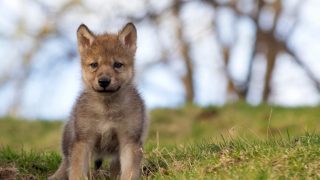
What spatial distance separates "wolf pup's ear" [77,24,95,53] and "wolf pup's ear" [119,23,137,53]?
328 mm

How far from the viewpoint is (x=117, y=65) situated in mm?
7793

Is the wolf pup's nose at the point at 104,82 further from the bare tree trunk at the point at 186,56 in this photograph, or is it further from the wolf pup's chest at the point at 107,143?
the bare tree trunk at the point at 186,56

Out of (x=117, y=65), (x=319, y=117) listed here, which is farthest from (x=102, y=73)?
(x=319, y=117)

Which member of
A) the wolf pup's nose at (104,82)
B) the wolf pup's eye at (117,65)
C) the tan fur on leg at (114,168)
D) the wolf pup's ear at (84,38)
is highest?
the wolf pup's ear at (84,38)

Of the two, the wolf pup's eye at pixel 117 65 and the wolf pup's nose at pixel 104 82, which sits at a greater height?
the wolf pup's eye at pixel 117 65

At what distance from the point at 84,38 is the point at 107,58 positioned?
19.0 inches

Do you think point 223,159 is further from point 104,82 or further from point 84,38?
point 84,38

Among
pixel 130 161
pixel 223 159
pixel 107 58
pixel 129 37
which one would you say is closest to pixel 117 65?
pixel 107 58

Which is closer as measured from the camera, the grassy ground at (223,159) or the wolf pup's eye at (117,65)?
the grassy ground at (223,159)

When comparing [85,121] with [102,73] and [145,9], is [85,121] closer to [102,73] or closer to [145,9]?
[102,73]

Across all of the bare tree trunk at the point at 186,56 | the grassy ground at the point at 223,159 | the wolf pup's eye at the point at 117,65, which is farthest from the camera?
the bare tree trunk at the point at 186,56

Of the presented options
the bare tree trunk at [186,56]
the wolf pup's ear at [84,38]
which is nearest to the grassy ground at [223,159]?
the wolf pup's ear at [84,38]

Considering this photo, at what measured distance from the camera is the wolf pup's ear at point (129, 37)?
26.6ft

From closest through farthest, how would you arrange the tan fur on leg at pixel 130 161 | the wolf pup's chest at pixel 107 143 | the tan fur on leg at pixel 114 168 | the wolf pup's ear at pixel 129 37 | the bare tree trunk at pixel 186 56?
the tan fur on leg at pixel 130 161 → the wolf pup's chest at pixel 107 143 → the tan fur on leg at pixel 114 168 → the wolf pup's ear at pixel 129 37 → the bare tree trunk at pixel 186 56
